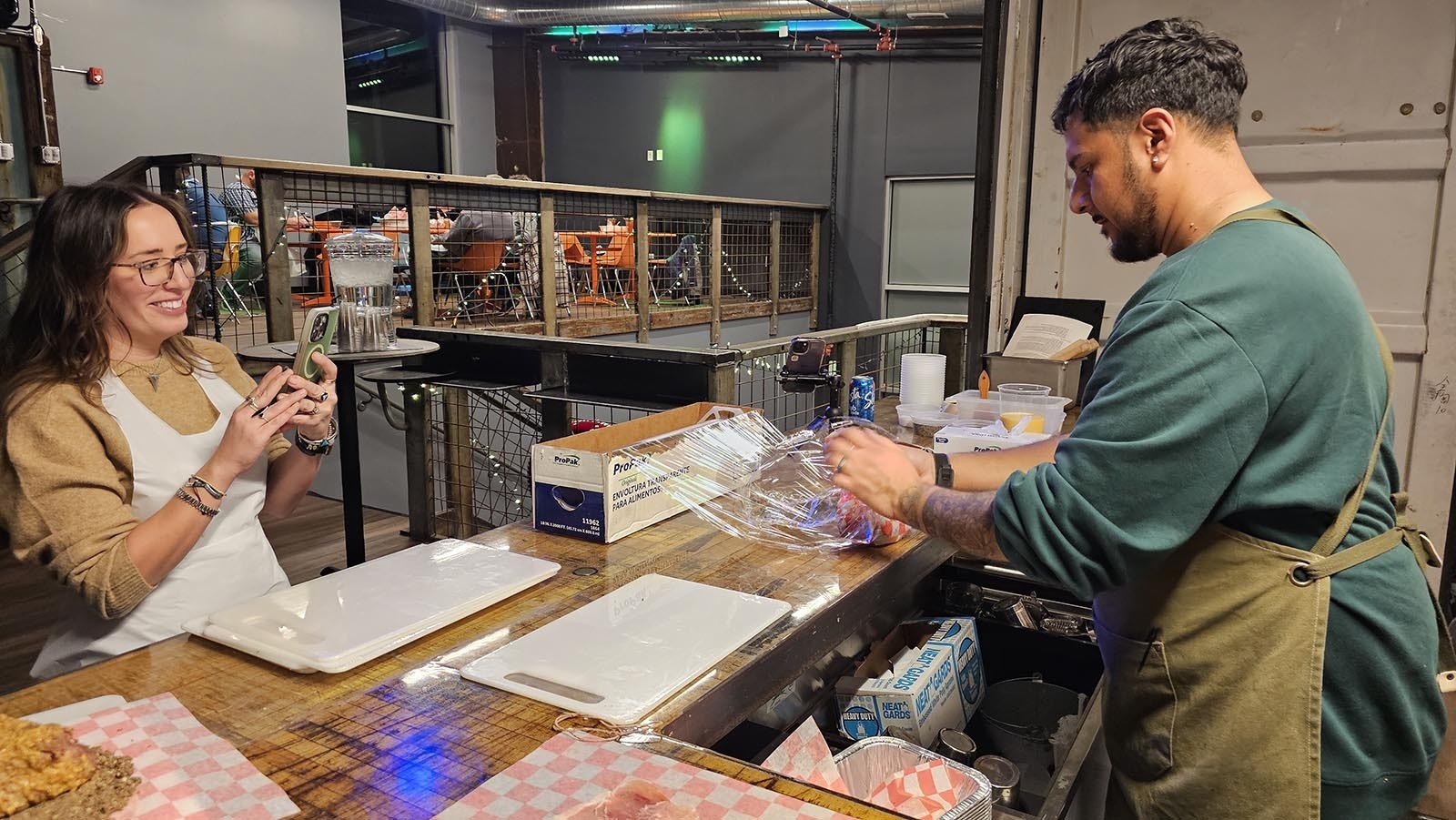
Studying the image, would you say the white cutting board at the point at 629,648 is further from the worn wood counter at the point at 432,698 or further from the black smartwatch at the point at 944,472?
the black smartwatch at the point at 944,472

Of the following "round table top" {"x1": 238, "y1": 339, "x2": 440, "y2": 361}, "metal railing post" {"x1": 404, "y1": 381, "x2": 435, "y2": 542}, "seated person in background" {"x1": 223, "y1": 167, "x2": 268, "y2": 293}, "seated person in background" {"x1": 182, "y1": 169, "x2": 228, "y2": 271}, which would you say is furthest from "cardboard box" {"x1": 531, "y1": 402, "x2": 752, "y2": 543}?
"seated person in background" {"x1": 223, "y1": 167, "x2": 268, "y2": 293}

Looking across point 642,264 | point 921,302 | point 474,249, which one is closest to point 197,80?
point 474,249

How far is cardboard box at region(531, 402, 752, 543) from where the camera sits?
156cm

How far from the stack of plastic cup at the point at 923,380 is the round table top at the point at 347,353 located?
1373 millimetres

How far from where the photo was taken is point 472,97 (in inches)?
453

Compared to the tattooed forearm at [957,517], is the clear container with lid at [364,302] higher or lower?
higher

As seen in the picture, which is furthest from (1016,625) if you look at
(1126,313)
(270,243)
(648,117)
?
(648,117)

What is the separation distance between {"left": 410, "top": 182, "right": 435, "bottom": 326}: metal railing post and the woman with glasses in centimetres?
296

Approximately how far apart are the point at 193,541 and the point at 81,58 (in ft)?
25.5

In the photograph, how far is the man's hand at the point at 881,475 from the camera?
1.29 meters

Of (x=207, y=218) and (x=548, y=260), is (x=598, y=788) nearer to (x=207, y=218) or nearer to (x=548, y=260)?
(x=207, y=218)

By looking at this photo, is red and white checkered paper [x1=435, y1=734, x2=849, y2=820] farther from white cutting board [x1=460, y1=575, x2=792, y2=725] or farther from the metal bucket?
the metal bucket

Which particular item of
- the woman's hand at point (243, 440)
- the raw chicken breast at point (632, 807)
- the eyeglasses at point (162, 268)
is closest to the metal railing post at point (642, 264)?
the eyeglasses at point (162, 268)

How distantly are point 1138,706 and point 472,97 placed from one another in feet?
38.8
